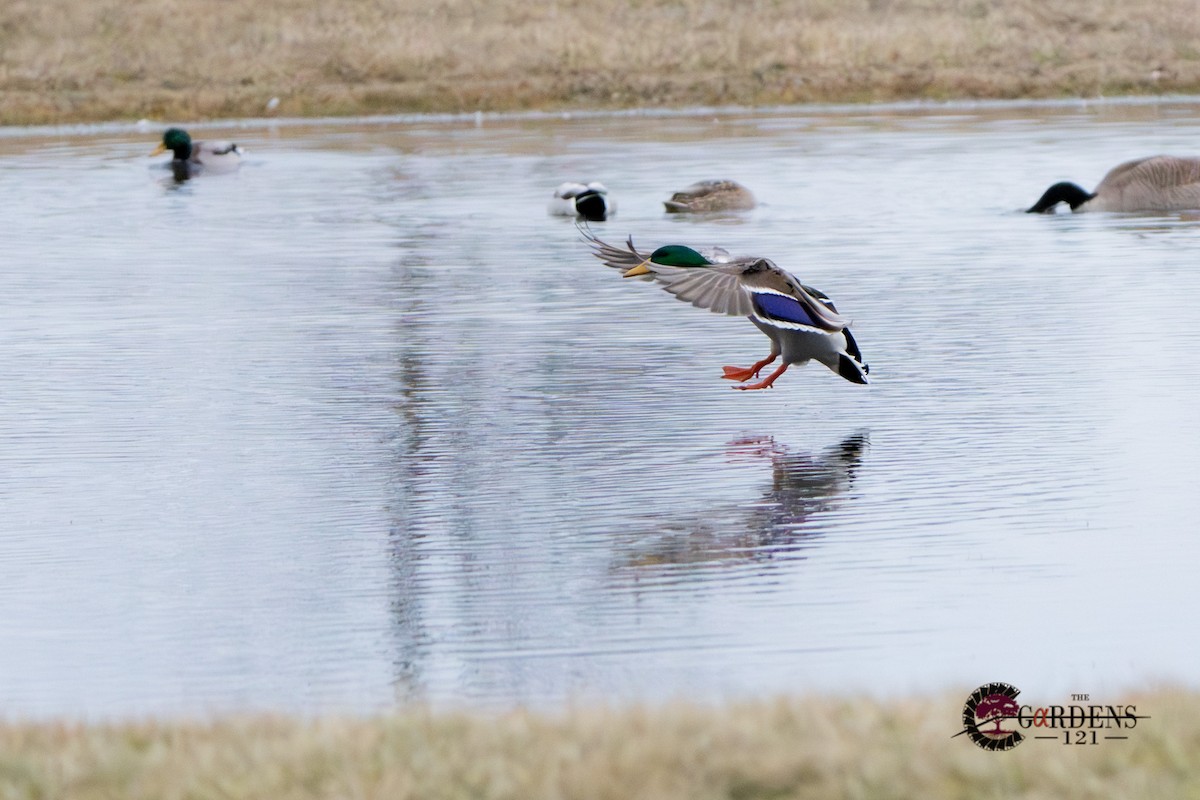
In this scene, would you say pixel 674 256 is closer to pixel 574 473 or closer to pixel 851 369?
pixel 851 369

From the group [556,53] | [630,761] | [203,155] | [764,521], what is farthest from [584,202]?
[556,53]

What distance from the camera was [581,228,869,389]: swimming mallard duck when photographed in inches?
395

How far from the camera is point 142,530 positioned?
788cm

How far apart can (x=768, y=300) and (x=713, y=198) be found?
31.8ft

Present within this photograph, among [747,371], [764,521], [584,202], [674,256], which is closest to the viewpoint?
[764,521]

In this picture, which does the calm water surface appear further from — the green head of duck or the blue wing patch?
the green head of duck

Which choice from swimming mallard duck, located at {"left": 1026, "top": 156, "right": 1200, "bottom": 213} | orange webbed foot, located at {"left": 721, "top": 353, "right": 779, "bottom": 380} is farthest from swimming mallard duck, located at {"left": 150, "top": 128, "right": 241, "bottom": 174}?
orange webbed foot, located at {"left": 721, "top": 353, "right": 779, "bottom": 380}

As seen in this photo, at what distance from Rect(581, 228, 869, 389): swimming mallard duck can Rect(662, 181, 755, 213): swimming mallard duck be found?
30.2 ft

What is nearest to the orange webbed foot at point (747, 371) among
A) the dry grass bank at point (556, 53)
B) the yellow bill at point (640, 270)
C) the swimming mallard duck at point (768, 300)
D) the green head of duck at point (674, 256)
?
the swimming mallard duck at point (768, 300)

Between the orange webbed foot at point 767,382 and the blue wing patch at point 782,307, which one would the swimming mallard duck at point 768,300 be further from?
the orange webbed foot at point 767,382

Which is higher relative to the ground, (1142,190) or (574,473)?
(574,473)

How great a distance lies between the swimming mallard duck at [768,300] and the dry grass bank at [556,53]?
3207cm

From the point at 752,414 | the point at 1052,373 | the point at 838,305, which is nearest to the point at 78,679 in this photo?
the point at 752,414

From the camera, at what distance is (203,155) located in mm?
27547
